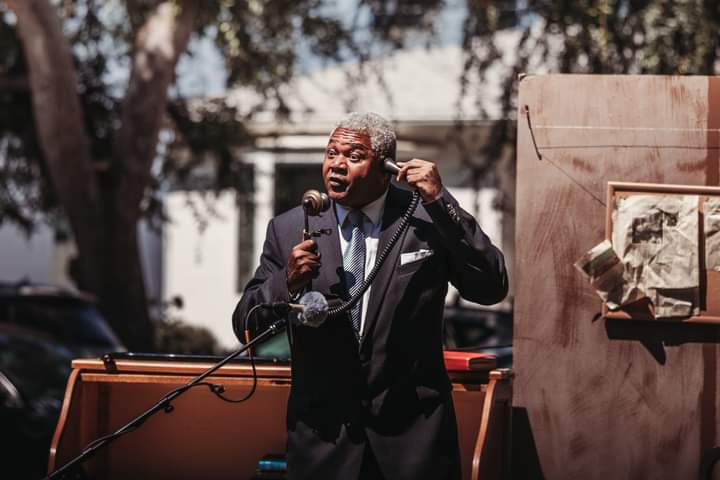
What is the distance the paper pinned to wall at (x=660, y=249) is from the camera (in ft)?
15.7

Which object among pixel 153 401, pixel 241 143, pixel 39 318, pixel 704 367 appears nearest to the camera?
pixel 704 367

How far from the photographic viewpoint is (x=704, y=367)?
15.8 feet

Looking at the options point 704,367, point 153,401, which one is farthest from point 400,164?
point 153,401

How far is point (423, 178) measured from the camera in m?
3.98

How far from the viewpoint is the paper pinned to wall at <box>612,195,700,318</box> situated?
4.79 m

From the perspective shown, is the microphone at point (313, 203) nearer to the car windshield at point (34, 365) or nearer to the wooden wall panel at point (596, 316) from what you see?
the wooden wall panel at point (596, 316)

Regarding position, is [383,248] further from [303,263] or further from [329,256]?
[303,263]

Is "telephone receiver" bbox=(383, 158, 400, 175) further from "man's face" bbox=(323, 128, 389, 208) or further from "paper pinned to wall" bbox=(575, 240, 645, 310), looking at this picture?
"paper pinned to wall" bbox=(575, 240, 645, 310)

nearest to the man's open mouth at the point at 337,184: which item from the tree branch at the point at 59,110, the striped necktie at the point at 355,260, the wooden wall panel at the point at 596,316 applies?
the striped necktie at the point at 355,260

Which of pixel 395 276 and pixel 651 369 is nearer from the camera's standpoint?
pixel 395 276

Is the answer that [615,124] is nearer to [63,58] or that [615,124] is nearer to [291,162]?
[63,58]

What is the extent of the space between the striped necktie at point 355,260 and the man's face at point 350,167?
0.34 ft

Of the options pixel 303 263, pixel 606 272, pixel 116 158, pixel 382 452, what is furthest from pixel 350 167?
pixel 116 158

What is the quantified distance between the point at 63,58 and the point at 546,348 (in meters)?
8.12
